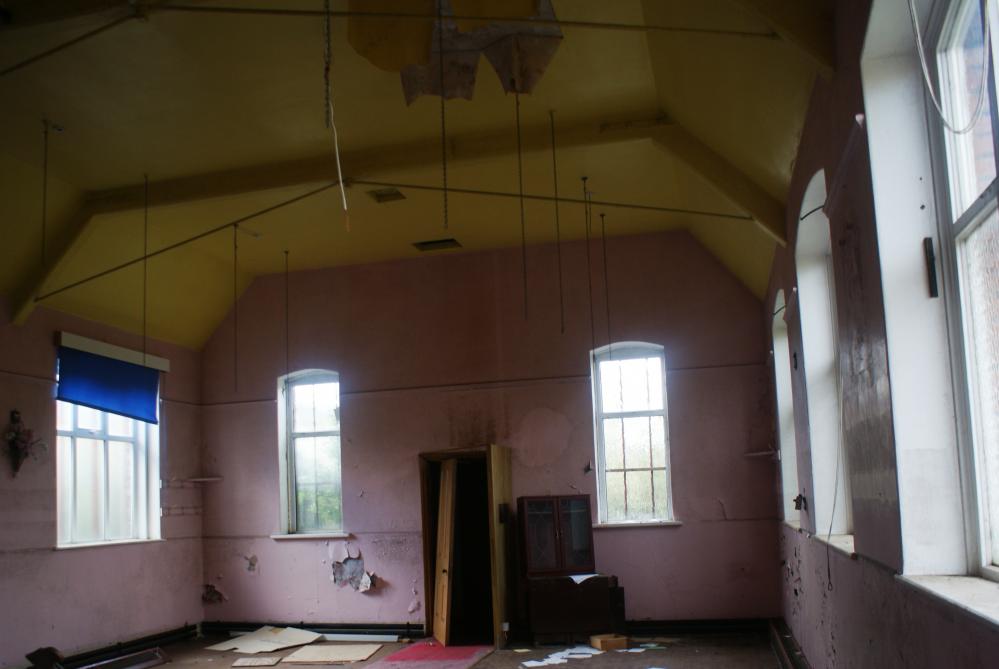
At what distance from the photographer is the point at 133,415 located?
9.92 metres

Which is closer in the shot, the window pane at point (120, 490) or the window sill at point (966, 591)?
the window sill at point (966, 591)

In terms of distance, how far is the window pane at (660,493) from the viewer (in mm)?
9938

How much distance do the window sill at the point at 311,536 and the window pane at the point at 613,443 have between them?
303cm

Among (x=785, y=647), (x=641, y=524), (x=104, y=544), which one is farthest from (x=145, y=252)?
(x=785, y=647)

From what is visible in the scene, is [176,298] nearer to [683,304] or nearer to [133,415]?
[133,415]

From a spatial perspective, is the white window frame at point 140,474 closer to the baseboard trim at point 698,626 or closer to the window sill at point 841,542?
the baseboard trim at point 698,626

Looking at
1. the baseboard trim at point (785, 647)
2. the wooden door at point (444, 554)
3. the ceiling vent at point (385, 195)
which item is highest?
the ceiling vent at point (385, 195)

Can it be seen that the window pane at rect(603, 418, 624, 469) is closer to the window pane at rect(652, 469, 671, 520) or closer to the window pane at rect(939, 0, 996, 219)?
the window pane at rect(652, 469, 671, 520)

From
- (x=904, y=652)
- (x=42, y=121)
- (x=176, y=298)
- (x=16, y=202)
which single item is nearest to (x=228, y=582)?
(x=176, y=298)

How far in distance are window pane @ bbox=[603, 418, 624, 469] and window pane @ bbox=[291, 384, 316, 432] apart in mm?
3493

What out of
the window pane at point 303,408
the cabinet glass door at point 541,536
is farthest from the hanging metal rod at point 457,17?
the window pane at point 303,408

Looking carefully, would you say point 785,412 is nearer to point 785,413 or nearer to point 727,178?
point 785,413

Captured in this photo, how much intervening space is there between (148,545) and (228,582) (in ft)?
3.91

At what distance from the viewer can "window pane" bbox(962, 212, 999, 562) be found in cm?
271
